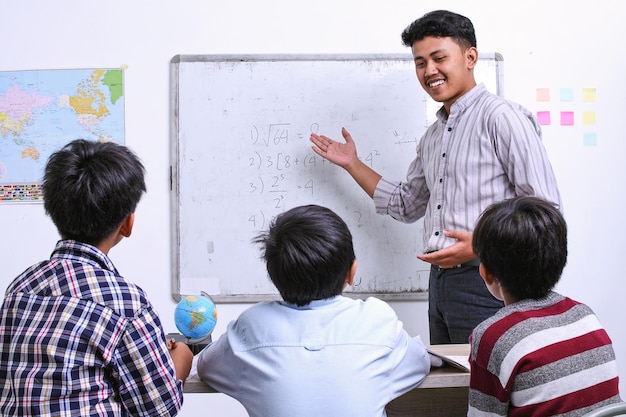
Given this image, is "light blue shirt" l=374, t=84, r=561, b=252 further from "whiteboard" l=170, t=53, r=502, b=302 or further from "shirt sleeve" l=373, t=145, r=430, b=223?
"whiteboard" l=170, t=53, r=502, b=302

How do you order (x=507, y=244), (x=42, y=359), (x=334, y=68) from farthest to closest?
1. (x=334, y=68)
2. (x=507, y=244)
3. (x=42, y=359)

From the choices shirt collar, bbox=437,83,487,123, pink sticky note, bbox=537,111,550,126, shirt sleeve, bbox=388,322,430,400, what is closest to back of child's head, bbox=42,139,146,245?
shirt sleeve, bbox=388,322,430,400

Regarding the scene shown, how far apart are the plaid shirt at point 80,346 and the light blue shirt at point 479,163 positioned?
46.8 inches

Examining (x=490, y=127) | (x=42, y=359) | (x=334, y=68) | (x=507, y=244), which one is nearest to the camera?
(x=42, y=359)

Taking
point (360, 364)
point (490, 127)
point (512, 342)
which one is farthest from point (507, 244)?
point (490, 127)

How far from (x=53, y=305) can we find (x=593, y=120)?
8.13 ft

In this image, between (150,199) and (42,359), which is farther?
(150,199)

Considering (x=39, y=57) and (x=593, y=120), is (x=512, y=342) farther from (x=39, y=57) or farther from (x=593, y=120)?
(x=39, y=57)

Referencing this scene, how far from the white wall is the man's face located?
1.84 feet

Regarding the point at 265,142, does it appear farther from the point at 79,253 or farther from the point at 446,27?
the point at 79,253

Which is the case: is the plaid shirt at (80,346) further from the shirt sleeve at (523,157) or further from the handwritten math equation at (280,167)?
the handwritten math equation at (280,167)

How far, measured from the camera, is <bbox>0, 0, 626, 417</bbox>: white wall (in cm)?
289

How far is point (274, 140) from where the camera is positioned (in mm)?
2889

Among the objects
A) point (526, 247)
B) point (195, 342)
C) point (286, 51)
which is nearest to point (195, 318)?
point (195, 342)
